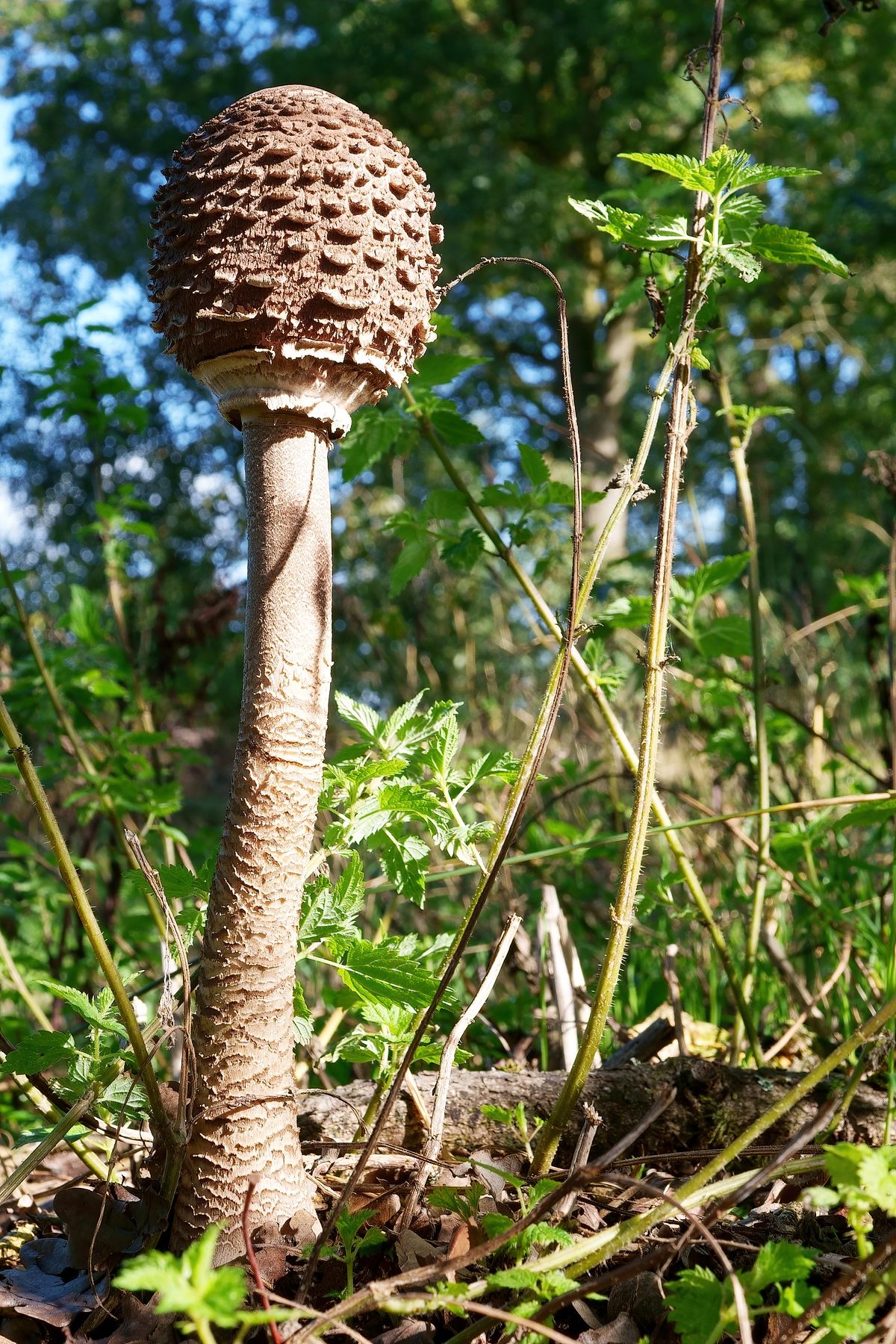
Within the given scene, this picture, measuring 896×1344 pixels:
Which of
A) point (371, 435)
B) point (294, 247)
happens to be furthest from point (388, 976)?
point (371, 435)

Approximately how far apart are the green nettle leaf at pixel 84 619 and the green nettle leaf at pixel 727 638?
1.98 metres

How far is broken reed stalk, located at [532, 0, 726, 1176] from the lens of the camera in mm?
1466

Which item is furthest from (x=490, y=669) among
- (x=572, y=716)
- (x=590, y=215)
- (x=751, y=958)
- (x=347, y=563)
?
(x=347, y=563)

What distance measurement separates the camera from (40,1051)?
1670mm

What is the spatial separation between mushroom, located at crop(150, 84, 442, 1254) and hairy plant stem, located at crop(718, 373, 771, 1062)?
1.21 m

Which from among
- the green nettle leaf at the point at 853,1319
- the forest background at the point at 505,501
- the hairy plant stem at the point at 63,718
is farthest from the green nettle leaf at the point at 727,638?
the green nettle leaf at the point at 853,1319

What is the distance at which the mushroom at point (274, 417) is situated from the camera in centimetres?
156

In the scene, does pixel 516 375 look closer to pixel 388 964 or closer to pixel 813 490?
pixel 813 490

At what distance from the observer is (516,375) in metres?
16.4

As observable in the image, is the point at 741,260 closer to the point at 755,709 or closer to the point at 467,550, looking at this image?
the point at 467,550

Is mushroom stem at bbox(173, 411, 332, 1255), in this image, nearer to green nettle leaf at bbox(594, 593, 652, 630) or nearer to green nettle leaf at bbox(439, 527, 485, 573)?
green nettle leaf at bbox(439, 527, 485, 573)

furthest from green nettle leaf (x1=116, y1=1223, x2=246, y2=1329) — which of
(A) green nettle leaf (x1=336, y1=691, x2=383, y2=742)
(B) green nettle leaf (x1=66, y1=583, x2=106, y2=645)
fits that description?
(B) green nettle leaf (x1=66, y1=583, x2=106, y2=645)

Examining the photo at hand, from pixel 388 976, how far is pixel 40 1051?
23.5 inches

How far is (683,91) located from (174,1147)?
A: 18.2m
